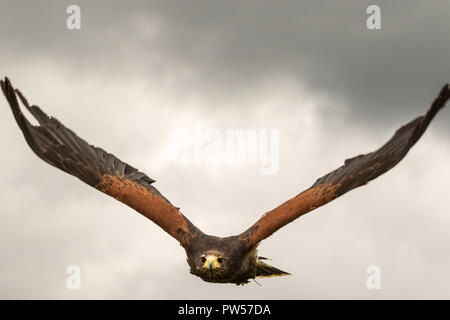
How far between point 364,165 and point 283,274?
146 inches

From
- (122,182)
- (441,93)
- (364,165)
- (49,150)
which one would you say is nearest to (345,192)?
(364,165)

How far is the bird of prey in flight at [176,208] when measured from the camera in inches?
435

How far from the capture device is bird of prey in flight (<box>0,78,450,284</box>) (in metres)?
11.0

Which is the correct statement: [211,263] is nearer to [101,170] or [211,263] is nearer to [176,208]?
[176,208]

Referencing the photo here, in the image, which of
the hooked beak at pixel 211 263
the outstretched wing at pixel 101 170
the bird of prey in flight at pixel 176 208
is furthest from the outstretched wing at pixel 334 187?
the outstretched wing at pixel 101 170

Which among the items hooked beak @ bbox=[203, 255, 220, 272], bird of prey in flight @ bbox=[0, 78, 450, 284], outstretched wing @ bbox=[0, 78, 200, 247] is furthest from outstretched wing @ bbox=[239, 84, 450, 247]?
outstretched wing @ bbox=[0, 78, 200, 247]

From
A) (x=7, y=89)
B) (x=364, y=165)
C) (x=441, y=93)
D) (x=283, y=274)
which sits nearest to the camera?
(x=441, y=93)

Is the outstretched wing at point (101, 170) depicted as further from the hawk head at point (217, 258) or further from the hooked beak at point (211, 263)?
the hooked beak at point (211, 263)

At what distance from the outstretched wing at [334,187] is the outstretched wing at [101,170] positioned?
139 centimetres

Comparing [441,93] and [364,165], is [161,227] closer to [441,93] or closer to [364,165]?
[364,165]

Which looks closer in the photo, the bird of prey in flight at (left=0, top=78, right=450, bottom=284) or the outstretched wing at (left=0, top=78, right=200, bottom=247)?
the bird of prey in flight at (left=0, top=78, right=450, bottom=284)

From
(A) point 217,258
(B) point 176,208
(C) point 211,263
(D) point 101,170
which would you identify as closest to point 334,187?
(A) point 217,258

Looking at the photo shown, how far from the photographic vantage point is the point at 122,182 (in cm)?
1278

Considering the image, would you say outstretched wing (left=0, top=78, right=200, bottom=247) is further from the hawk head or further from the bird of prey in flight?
the hawk head
